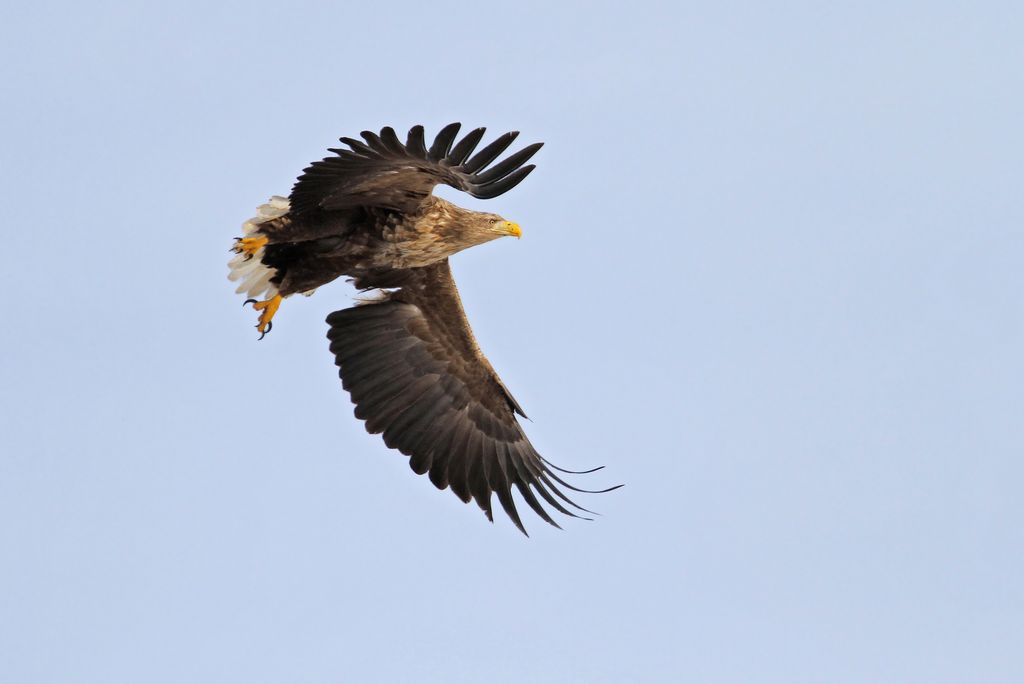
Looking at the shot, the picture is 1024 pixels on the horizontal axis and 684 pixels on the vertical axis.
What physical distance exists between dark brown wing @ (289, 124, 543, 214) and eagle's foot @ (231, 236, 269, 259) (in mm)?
584

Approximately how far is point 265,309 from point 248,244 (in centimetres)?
87

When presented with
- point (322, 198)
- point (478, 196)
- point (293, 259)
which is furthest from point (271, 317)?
point (478, 196)

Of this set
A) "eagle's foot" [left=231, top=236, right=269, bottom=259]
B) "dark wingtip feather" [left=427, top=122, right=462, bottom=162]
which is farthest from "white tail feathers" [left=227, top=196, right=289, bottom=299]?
"dark wingtip feather" [left=427, top=122, right=462, bottom=162]

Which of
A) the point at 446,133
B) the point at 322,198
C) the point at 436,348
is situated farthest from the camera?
the point at 436,348

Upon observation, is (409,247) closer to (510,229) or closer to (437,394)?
(510,229)

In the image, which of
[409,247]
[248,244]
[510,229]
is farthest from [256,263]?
[510,229]

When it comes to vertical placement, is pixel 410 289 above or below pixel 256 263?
above

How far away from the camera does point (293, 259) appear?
49.4ft

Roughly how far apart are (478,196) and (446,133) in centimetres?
56

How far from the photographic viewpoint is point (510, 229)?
15.0m

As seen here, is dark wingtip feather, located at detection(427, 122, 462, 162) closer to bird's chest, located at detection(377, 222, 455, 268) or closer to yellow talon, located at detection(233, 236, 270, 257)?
bird's chest, located at detection(377, 222, 455, 268)

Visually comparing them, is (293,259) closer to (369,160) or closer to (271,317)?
(271,317)

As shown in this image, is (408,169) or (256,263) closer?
(408,169)

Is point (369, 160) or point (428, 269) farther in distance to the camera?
point (428, 269)
